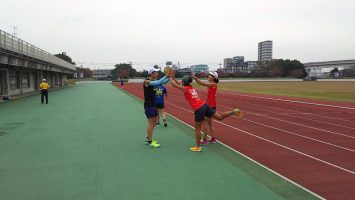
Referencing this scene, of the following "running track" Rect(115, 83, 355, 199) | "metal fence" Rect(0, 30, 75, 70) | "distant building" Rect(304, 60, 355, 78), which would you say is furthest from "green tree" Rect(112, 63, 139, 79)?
"running track" Rect(115, 83, 355, 199)

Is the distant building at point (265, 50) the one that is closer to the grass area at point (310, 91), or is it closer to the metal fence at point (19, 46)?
the grass area at point (310, 91)

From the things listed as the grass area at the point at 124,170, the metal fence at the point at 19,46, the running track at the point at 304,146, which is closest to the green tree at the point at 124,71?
the metal fence at the point at 19,46

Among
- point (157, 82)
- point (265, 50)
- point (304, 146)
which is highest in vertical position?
point (265, 50)

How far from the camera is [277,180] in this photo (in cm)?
564

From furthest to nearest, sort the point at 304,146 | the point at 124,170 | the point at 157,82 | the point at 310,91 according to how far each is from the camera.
A: the point at 310,91
the point at 304,146
the point at 157,82
the point at 124,170

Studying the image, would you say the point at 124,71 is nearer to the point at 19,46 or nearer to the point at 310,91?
the point at 310,91

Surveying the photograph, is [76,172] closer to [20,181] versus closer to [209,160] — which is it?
[20,181]

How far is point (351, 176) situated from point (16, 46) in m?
26.3

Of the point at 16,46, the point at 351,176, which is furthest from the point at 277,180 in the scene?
the point at 16,46

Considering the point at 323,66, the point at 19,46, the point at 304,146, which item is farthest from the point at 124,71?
the point at 304,146

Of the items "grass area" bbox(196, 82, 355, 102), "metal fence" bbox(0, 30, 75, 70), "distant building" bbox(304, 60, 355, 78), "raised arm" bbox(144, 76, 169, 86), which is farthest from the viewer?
"distant building" bbox(304, 60, 355, 78)

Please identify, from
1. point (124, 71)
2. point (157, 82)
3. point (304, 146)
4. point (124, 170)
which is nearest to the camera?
point (124, 170)

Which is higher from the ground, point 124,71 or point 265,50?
point 265,50

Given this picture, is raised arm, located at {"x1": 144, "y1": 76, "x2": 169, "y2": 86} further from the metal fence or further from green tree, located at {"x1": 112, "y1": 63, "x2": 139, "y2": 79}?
green tree, located at {"x1": 112, "y1": 63, "x2": 139, "y2": 79}
